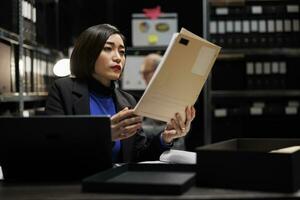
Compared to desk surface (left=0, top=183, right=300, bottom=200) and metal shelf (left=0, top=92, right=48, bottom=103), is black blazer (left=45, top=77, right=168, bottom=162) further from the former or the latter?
metal shelf (left=0, top=92, right=48, bottom=103)

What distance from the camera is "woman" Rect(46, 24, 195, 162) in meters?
1.89

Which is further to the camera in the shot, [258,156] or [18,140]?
[18,140]

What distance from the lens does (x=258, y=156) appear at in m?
1.13

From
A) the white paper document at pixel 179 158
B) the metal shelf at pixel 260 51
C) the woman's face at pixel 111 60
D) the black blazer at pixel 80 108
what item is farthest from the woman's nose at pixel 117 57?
the metal shelf at pixel 260 51

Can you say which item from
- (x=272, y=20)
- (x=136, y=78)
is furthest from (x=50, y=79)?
(x=272, y=20)

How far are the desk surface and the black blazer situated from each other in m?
0.64

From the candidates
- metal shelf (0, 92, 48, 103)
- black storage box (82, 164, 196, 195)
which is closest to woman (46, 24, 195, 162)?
black storage box (82, 164, 196, 195)

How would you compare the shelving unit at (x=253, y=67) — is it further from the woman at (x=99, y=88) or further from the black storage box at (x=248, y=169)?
A: the black storage box at (x=248, y=169)

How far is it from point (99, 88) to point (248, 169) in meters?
0.97

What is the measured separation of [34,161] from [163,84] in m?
0.43

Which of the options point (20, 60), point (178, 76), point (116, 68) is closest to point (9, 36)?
point (20, 60)

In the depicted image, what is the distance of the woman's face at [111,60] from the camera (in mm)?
1887

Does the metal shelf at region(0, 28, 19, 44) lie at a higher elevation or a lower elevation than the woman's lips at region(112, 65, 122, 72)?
higher

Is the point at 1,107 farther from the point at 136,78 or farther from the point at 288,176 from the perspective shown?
the point at 288,176
